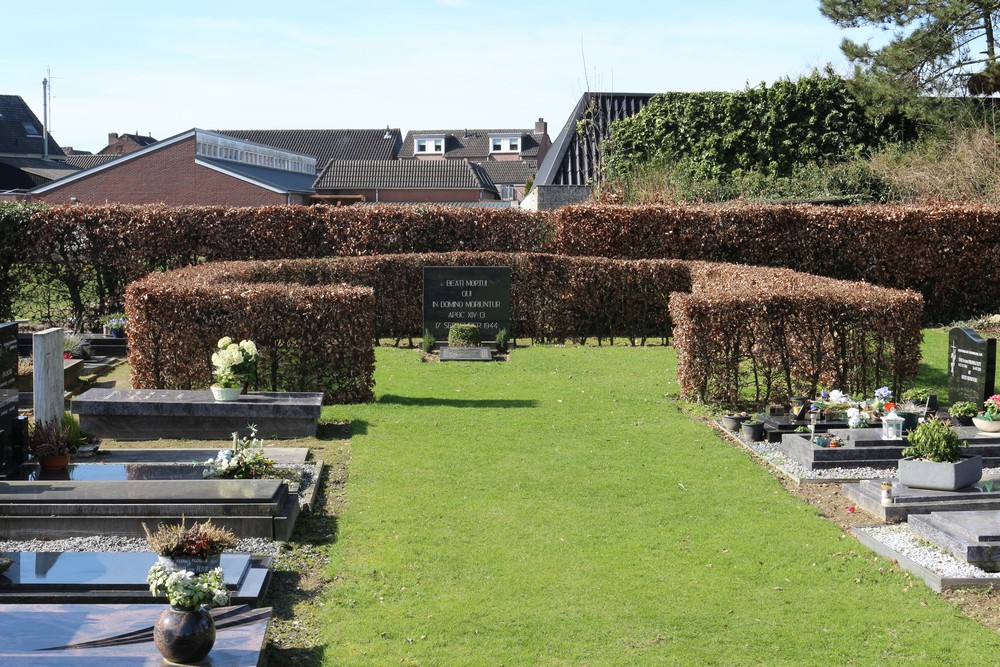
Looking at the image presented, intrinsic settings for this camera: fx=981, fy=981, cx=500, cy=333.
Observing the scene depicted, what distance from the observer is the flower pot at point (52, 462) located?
9.36 metres

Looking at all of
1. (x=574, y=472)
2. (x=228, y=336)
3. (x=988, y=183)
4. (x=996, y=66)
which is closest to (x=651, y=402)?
(x=574, y=472)

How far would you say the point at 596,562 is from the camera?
299 inches

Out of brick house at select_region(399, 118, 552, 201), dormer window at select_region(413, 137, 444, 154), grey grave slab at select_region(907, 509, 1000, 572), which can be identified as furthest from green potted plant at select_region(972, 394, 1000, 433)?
dormer window at select_region(413, 137, 444, 154)

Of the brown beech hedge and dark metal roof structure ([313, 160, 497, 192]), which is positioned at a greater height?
dark metal roof structure ([313, 160, 497, 192])

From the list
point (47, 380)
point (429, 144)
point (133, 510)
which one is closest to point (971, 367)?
point (133, 510)

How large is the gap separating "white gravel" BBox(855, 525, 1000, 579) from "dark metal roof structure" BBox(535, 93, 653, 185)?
23.9m

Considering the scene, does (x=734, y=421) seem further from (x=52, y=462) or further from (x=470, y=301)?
(x=470, y=301)

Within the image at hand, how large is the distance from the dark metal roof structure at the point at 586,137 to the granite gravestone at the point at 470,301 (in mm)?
13344

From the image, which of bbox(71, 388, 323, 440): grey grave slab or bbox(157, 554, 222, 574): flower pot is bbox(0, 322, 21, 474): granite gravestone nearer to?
bbox(71, 388, 323, 440): grey grave slab

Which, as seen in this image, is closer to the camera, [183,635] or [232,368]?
[183,635]

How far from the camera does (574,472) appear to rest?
10.0 metres

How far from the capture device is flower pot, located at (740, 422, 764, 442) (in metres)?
11.4

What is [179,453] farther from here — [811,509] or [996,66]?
[996,66]

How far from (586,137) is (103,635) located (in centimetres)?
2840
